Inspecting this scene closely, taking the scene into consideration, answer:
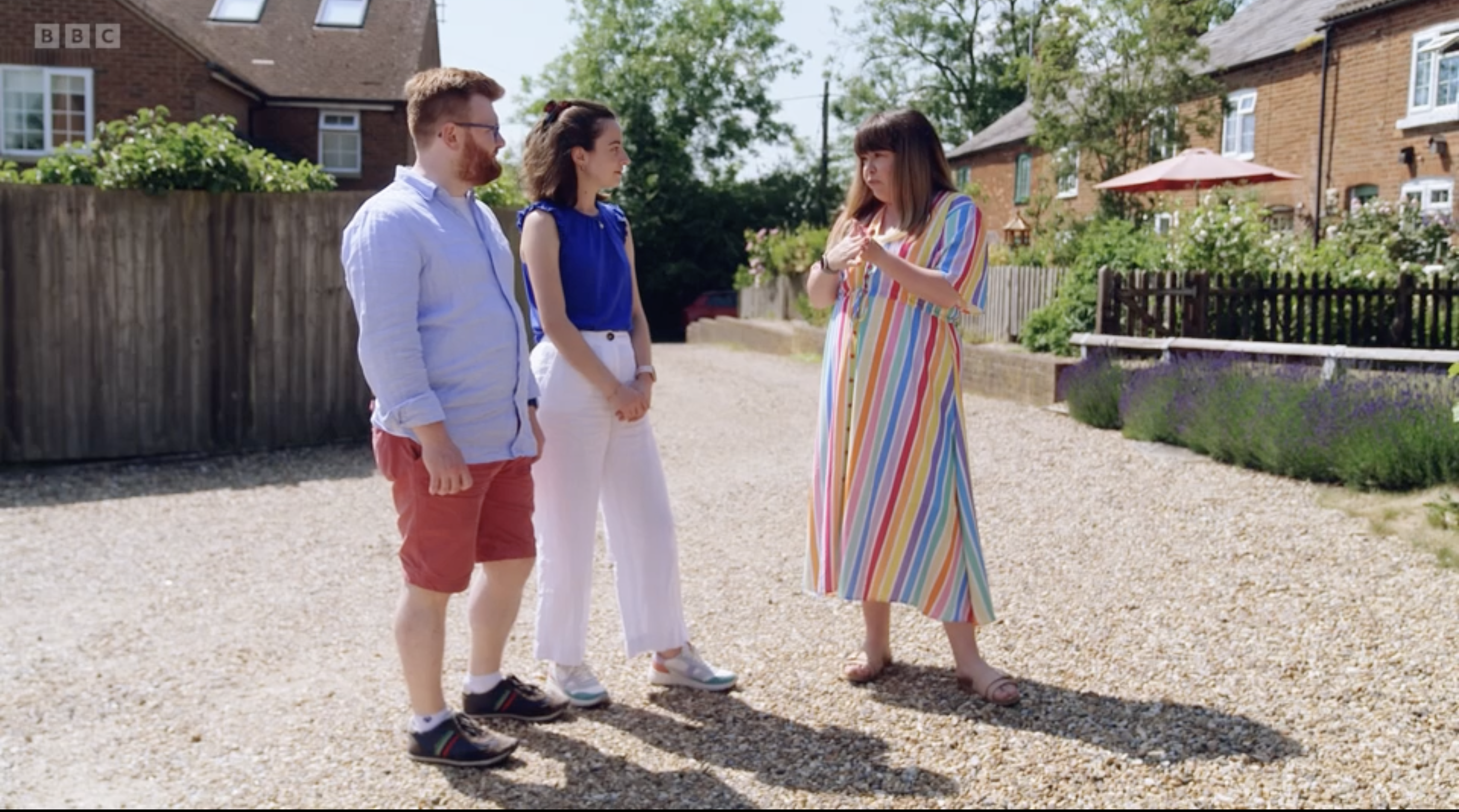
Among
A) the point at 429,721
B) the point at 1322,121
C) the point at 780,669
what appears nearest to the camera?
the point at 429,721

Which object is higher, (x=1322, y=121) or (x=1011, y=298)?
(x=1322, y=121)

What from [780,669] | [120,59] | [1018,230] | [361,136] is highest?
[120,59]

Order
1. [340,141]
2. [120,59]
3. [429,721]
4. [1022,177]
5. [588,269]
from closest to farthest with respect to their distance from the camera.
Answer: [429,721] < [588,269] < [120,59] < [340,141] < [1022,177]

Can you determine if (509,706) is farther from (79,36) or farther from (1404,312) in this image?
(79,36)

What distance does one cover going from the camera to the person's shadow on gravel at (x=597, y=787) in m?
3.43

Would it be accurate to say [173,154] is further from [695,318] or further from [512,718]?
[695,318]

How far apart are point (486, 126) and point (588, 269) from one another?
655mm

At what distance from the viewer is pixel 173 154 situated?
930 centimetres

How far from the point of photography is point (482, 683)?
4.07 m

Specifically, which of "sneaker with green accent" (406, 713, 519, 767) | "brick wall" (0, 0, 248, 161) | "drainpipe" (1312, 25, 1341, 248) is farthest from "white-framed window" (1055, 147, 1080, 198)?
"sneaker with green accent" (406, 713, 519, 767)

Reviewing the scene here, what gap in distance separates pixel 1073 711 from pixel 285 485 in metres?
5.94

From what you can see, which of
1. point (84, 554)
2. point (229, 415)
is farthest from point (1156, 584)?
point (229, 415)

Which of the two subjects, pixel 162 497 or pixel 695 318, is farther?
pixel 695 318

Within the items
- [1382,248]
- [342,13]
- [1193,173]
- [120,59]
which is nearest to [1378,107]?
[1193,173]
